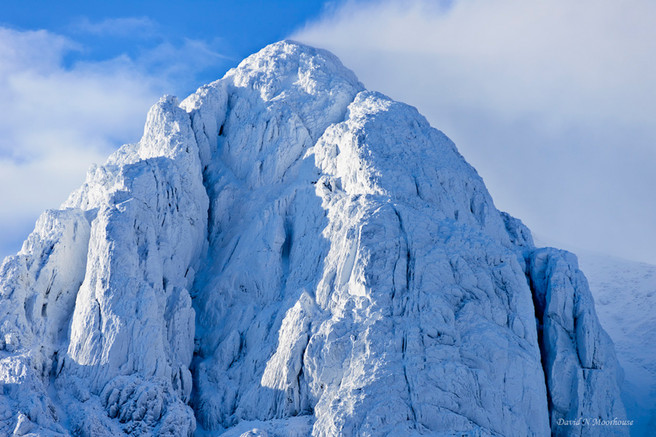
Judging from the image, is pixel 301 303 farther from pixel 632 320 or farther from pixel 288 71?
pixel 632 320

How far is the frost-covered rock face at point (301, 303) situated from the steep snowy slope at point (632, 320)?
826 cm

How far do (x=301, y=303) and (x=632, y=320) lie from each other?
4098 cm

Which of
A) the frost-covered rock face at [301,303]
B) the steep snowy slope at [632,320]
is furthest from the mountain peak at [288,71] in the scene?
the steep snowy slope at [632,320]

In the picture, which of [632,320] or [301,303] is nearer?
[301,303]

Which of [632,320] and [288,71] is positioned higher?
[288,71]

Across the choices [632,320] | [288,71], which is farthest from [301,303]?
[632,320]

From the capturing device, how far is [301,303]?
2254 inches

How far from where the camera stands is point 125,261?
2265 inches

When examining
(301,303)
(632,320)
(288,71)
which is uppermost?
(288,71)

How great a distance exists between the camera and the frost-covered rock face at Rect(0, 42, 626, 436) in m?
51.7

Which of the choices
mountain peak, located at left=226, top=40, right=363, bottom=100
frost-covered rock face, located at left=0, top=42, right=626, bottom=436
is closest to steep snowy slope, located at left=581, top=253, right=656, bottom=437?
frost-covered rock face, located at left=0, top=42, right=626, bottom=436

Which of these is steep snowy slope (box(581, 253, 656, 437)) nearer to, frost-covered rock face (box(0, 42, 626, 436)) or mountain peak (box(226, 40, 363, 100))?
frost-covered rock face (box(0, 42, 626, 436))

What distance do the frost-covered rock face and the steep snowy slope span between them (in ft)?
27.1

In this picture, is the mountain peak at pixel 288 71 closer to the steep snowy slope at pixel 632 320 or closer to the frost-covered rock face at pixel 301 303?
the frost-covered rock face at pixel 301 303
